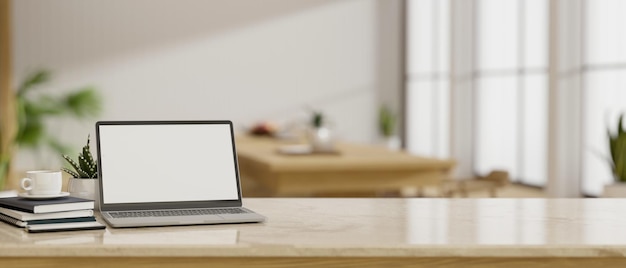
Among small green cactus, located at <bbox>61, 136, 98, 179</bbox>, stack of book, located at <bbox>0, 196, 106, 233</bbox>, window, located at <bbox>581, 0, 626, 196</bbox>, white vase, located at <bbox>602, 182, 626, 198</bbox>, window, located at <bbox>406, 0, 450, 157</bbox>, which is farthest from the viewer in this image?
window, located at <bbox>406, 0, 450, 157</bbox>

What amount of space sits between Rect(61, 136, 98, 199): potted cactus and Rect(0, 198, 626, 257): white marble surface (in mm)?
305

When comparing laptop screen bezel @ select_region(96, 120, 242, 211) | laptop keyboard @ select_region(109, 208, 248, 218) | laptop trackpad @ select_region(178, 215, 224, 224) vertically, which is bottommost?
laptop trackpad @ select_region(178, 215, 224, 224)

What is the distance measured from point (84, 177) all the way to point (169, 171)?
28 centimetres

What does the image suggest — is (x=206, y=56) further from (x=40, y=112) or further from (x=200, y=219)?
(x=200, y=219)

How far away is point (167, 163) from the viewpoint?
9.21 ft

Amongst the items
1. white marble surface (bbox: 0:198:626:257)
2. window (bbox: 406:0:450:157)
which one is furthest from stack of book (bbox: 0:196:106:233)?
window (bbox: 406:0:450:157)

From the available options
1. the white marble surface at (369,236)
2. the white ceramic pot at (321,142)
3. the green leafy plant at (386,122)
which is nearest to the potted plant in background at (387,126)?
the green leafy plant at (386,122)

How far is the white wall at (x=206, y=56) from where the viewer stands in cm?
1089

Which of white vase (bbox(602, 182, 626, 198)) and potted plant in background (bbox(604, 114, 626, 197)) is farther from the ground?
potted plant in background (bbox(604, 114, 626, 197))

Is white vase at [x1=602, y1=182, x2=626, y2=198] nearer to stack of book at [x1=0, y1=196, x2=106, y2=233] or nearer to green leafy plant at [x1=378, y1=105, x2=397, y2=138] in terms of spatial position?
stack of book at [x1=0, y1=196, x2=106, y2=233]

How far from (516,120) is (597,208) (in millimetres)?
8893

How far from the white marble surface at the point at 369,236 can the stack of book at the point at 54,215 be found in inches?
1.1

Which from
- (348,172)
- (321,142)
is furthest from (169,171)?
(321,142)

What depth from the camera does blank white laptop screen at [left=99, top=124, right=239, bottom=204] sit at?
274 centimetres
